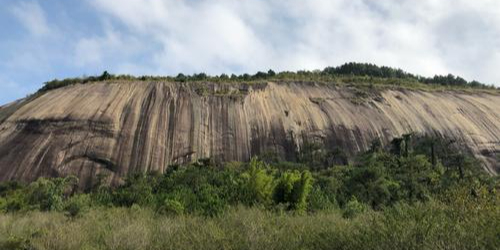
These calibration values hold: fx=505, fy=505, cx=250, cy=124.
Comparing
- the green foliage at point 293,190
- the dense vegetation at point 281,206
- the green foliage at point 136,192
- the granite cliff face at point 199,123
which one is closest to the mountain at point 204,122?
the granite cliff face at point 199,123

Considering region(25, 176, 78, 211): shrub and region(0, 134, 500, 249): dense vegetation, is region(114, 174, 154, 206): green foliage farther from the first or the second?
region(25, 176, 78, 211): shrub

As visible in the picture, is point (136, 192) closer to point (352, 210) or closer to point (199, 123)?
point (199, 123)

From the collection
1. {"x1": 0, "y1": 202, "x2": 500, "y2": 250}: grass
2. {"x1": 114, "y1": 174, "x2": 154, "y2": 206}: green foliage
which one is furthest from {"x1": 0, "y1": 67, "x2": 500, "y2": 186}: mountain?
{"x1": 0, "y1": 202, "x2": 500, "y2": 250}: grass

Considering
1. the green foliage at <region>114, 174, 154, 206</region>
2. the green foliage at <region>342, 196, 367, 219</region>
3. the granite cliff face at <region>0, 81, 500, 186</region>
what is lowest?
the green foliage at <region>342, 196, 367, 219</region>

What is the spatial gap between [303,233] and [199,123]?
37055 millimetres

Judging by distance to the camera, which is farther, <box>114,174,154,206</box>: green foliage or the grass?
<box>114,174,154,206</box>: green foliage

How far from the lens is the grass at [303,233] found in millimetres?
8164

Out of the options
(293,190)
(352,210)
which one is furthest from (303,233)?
(293,190)

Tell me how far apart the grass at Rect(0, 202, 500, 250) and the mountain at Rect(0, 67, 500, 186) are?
2898 cm

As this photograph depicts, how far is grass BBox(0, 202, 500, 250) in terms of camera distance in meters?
8.16

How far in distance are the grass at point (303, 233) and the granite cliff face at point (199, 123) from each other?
1142 inches

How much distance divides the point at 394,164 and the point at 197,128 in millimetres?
17670

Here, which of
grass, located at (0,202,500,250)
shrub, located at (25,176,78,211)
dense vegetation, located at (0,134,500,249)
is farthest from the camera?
shrub, located at (25,176,78,211)

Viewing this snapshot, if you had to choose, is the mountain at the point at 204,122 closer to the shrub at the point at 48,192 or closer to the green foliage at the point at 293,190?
the shrub at the point at 48,192
